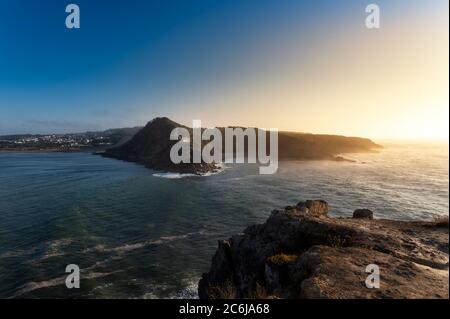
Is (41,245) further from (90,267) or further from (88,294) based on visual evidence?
(88,294)

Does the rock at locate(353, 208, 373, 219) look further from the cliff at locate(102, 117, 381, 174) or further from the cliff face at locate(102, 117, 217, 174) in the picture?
the cliff at locate(102, 117, 381, 174)

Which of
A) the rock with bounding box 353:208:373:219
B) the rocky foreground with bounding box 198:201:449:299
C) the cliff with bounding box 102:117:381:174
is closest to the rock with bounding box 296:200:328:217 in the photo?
the rock with bounding box 353:208:373:219

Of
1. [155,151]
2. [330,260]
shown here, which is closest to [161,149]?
[155,151]

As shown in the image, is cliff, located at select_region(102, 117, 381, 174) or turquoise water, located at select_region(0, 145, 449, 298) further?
cliff, located at select_region(102, 117, 381, 174)

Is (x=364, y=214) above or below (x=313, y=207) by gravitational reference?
below

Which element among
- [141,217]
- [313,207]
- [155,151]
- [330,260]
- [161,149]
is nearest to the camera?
[330,260]

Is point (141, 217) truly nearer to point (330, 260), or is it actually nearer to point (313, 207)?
point (313, 207)

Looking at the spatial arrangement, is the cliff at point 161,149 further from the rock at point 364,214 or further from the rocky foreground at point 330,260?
the rocky foreground at point 330,260
